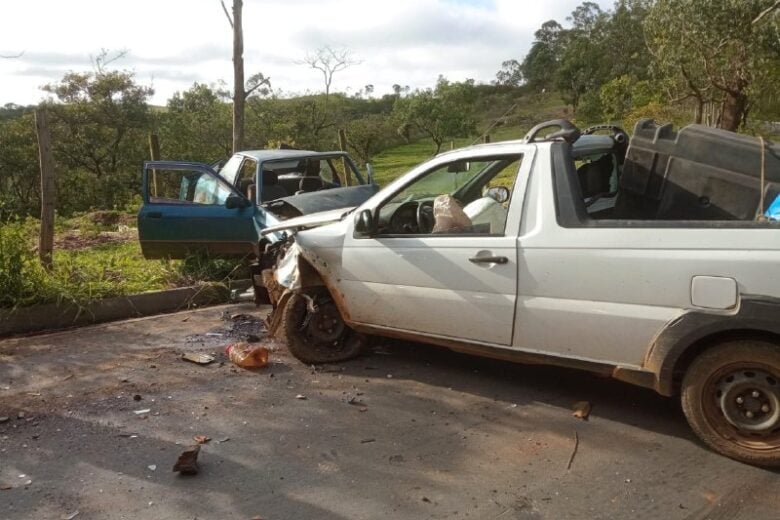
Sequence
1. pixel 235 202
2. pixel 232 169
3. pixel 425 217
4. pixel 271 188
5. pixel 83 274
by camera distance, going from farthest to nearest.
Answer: pixel 232 169
pixel 271 188
pixel 235 202
pixel 83 274
pixel 425 217

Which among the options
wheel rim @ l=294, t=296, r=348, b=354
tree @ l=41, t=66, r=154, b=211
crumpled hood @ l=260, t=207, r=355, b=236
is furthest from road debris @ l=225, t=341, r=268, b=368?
tree @ l=41, t=66, r=154, b=211

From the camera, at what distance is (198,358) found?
5309mm

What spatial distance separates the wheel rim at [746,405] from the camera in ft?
10.7

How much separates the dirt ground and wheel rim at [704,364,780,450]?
173 millimetres

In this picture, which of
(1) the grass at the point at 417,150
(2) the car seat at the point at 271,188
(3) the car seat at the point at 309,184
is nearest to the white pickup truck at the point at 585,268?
(2) the car seat at the point at 271,188

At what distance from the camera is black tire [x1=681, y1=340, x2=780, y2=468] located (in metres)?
3.26

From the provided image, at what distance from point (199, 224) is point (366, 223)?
3629 millimetres

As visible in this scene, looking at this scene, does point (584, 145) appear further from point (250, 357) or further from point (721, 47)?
point (721, 47)

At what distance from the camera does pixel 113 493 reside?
3.28 m

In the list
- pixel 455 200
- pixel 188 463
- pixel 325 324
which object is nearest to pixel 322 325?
pixel 325 324

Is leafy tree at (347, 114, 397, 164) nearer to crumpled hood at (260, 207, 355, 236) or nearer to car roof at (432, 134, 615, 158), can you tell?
crumpled hood at (260, 207, 355, 236)

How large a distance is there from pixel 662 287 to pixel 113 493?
304cm

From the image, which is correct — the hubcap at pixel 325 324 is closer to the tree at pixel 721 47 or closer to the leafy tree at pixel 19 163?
the tree at pixel 721 47

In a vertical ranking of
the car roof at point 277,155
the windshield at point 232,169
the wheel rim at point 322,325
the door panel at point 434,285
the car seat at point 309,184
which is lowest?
the wheel rim at point 322,325
